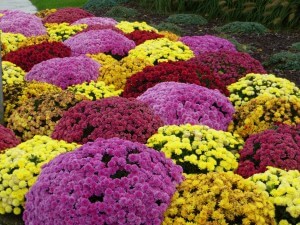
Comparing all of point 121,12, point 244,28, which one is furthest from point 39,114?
point 121,12

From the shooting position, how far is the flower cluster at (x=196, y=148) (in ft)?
17.5

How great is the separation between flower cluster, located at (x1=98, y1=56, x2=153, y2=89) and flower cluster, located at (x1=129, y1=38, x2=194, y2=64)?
36cm

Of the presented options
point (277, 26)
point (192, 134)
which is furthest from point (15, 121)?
point (277, 26)

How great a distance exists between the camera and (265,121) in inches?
261

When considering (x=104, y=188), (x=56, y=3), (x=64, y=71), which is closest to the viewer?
(x=104, y=188)

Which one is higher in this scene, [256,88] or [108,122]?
[108,122]

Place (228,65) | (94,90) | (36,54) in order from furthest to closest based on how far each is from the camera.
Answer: (36,54), (228,65), (94,90)

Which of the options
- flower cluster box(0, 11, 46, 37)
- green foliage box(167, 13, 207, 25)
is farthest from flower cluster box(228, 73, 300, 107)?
green foliage box(167, 13, 207, 25)

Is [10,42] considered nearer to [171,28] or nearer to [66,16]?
[66,16]

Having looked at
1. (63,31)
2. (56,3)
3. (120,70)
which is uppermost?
(120,70)

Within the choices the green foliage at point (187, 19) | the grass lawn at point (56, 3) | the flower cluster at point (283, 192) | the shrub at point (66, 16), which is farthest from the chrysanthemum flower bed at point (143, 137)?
the grass lawn at point (56, 3)

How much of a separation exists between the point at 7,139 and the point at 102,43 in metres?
3.92

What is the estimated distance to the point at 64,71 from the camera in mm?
8094

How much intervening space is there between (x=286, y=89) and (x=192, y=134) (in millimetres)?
2500
